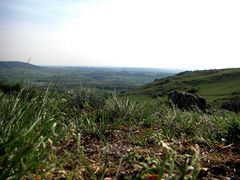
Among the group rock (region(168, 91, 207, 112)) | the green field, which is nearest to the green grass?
the green field

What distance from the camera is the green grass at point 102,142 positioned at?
290 centimetres

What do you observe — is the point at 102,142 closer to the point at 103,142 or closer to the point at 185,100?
the point at 103,142

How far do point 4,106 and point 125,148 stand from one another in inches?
58.6

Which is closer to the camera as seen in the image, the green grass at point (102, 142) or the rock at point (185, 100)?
the green grass at point (102, 142)

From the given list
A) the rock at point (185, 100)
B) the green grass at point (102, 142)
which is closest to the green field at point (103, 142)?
the green grass at point (102, 142)

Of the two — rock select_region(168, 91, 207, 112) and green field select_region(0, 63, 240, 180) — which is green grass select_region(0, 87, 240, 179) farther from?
rock select_region(168, 91, 207, 112)

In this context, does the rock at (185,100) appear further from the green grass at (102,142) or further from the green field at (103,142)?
the green grass at (102,142)

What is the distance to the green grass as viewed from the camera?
2903 mm

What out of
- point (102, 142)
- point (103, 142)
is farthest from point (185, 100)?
point (102, 142)

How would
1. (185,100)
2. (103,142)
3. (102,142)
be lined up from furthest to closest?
(185,100), (103,142), (102,142)

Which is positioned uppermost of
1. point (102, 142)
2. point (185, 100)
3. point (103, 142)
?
point (102, 142)

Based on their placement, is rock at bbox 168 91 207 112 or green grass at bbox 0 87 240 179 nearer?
green grass at bbox 0 87 240 179

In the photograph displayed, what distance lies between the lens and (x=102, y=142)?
4684mm

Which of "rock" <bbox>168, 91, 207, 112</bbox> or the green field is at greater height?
the green field
